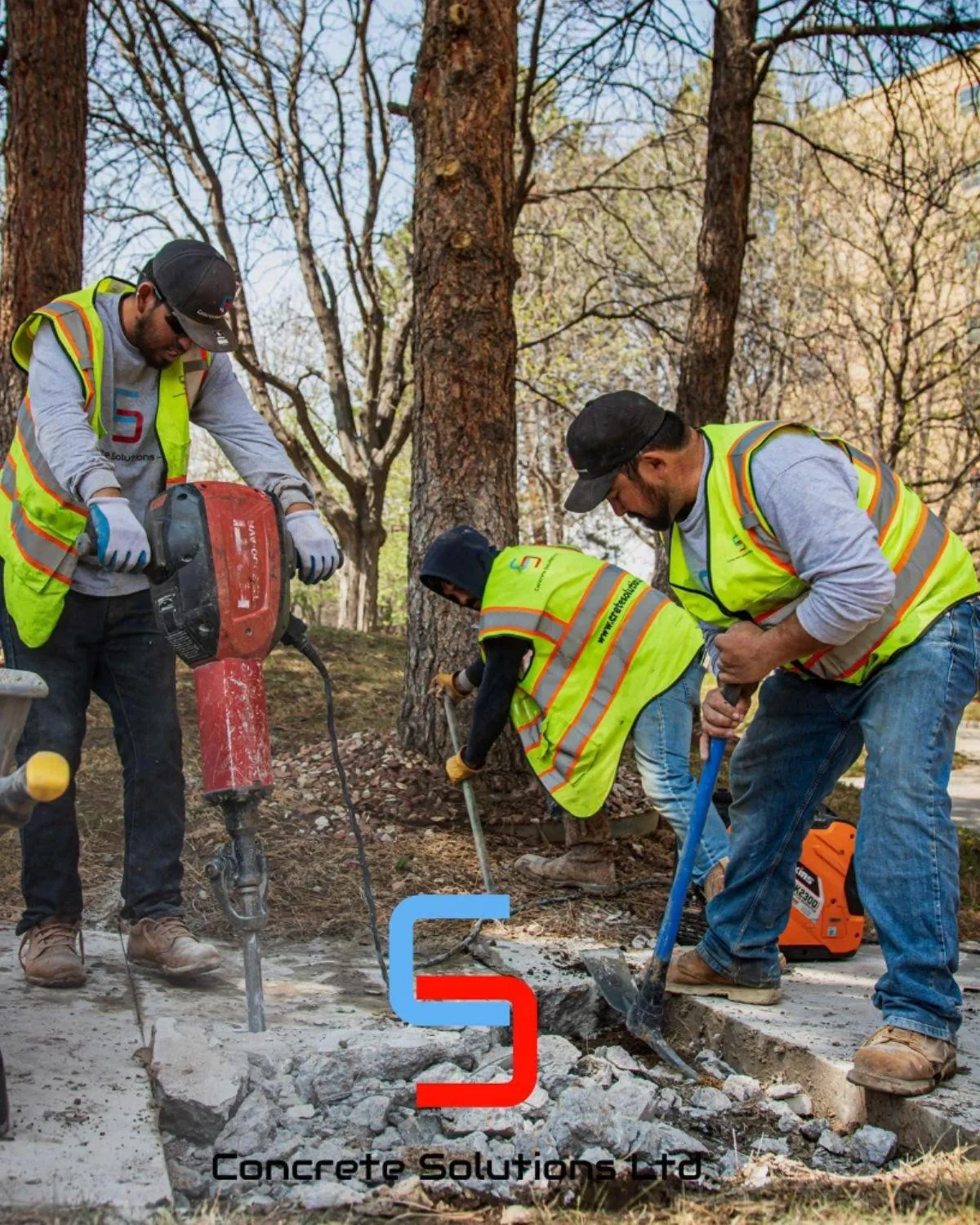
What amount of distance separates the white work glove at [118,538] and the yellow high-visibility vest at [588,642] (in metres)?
1.64

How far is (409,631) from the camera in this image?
518 cm

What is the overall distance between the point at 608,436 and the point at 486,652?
4.70 feet

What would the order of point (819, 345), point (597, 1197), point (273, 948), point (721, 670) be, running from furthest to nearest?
point (819, 345)
point (273, 948)
point (721, 670)
point (597, 1197)

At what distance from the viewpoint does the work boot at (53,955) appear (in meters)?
3.12

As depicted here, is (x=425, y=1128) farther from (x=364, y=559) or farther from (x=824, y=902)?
(x=364, y=559)

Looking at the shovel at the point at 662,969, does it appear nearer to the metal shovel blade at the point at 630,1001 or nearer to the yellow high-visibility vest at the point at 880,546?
the metal shovel blade at the point at 630,1001

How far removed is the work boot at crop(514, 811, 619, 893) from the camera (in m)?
4.50

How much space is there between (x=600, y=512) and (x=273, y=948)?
19.2 metres

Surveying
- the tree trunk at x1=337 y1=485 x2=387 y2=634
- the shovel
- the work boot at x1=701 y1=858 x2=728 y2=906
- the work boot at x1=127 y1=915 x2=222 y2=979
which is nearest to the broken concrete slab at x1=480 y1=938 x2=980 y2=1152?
the shovel

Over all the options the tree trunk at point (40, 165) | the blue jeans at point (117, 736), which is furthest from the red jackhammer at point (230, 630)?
the tree trunk at point (40, 165)

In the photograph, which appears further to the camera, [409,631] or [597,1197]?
[409,631]

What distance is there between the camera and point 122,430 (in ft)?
10.6

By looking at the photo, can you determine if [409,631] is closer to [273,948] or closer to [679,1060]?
[273,948]

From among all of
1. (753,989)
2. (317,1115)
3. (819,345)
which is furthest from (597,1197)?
(819,345)
